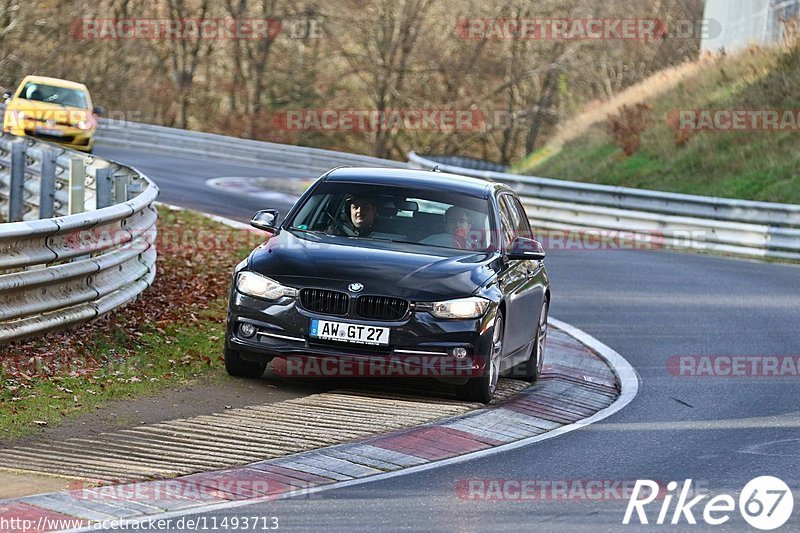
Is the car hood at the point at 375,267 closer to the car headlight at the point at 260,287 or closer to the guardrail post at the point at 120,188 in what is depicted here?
the car headlight at the point at 260,287

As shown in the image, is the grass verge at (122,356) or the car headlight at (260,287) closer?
the grass verge at (122,356)

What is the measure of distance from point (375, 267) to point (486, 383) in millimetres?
1170

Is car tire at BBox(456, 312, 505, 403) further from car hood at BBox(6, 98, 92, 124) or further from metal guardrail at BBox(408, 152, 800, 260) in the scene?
car hood at BBox(6, 98, 92, 124)

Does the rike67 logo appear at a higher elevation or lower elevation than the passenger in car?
lower

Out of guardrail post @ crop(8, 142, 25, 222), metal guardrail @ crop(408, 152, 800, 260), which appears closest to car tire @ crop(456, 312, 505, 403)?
guardrail post @ crop(8, 142, 25, 222)

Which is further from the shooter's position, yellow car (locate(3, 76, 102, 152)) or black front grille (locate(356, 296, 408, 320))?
yellow car (locate(3, 76, 102, 152))

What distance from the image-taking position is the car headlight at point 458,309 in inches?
401

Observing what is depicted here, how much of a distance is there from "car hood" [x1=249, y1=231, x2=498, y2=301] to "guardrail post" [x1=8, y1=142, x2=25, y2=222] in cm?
896

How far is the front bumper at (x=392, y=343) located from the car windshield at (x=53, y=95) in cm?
2312

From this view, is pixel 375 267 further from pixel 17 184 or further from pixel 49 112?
pixel 49 112

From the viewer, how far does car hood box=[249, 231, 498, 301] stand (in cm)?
1016

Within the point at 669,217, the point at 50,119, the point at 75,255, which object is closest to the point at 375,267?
the point at 75,255

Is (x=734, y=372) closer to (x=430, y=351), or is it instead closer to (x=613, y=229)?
(x=430, y=351)

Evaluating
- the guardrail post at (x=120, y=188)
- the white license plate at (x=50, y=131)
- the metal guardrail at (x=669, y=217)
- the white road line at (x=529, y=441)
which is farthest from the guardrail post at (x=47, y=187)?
the white license plate at (x=50, y=131)
